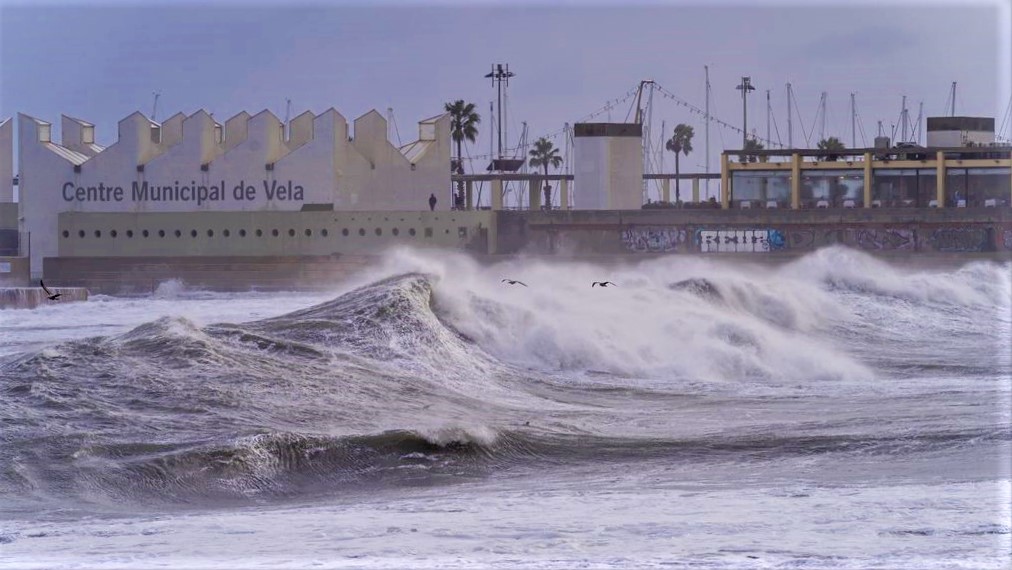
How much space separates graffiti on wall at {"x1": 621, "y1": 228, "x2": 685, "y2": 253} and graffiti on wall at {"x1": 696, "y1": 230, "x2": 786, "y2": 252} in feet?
2.77

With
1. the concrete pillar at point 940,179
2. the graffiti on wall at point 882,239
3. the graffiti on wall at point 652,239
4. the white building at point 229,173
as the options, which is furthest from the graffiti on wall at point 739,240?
the white building at point 229,173

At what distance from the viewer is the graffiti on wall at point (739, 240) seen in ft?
167

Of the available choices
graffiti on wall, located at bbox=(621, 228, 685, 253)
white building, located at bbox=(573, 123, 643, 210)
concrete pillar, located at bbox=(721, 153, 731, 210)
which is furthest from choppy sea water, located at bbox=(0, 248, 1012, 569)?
white building, located at bbox=(573, 123, 643, 210)

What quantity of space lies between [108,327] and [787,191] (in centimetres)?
3267

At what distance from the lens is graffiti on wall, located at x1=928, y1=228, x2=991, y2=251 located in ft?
166

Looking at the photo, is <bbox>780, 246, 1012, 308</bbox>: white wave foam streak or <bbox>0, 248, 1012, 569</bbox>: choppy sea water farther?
<bbox>780, 246, 1012, 308</bbox>: white wave foam streak

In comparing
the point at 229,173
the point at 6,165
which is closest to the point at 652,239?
the point at 229,173

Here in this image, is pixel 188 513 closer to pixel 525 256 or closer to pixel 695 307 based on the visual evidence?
pixel 695 307

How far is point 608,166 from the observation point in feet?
177

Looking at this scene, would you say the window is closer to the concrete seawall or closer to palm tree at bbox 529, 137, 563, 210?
the concrete seawall

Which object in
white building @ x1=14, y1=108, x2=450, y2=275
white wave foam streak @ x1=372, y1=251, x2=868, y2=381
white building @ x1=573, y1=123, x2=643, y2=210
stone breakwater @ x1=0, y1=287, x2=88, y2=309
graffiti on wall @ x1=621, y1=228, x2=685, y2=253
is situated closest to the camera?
white wave foam streak @ x1=372, y1=251, x2=868, y2=381

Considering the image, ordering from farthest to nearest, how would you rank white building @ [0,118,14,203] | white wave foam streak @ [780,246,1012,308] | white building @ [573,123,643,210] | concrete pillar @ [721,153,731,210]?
white building @ [0,118,14,203] → white building @ [573,123,643,210] → concrete pillar @ [721,153,731,210] → white wave foam streak @ [780,246,1012,308]

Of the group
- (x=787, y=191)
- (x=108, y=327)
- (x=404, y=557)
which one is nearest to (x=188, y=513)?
(x=404, y=557)

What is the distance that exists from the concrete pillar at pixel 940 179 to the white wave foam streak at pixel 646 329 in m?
24.4
